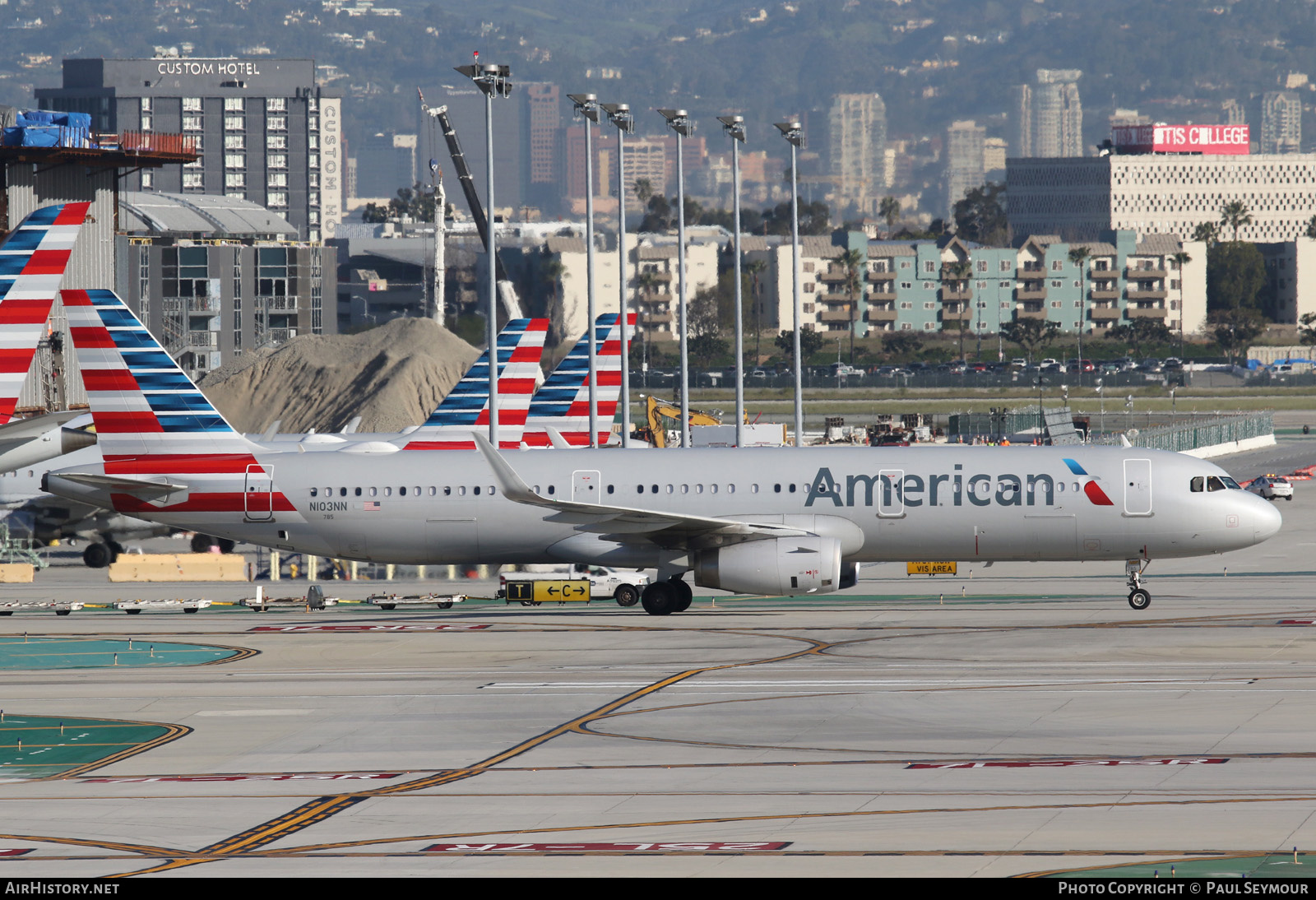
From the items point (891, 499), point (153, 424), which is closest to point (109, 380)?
point (153, 424)

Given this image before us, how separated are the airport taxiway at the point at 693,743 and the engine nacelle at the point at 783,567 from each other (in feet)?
3.63

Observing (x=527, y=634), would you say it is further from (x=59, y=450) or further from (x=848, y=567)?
(x=59, y=450)

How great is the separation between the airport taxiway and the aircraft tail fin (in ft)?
15.4

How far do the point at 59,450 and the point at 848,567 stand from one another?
20540mm

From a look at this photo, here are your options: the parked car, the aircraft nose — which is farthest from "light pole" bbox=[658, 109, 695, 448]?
the parked car

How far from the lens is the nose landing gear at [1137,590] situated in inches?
1741

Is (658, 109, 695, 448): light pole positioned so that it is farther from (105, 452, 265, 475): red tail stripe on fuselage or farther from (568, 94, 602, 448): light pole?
(105, 452, 265, 475): red tail stripe on fuselage

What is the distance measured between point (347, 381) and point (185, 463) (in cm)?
7309

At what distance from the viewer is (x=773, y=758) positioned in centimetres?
2639

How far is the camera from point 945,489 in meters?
44.7

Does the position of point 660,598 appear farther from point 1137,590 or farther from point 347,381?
point 347,381

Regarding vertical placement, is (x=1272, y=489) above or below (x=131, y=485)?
below

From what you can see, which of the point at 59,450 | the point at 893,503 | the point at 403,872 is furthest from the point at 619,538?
the point at 403,872
